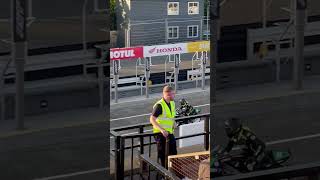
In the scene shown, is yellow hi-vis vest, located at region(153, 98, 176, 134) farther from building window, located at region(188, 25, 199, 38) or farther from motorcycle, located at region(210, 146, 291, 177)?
motorcycle, located at region(210, 146, 291, 177)

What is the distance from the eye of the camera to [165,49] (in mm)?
6453

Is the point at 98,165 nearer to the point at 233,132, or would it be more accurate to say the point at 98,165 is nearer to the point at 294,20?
the point at 233,132

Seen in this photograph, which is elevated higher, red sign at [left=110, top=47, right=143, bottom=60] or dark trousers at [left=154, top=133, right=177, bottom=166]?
red sign at [left=110, top=47, right=143, bottom=60]

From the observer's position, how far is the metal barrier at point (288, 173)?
3685mm

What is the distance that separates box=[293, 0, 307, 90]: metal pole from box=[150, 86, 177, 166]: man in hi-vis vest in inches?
61.1

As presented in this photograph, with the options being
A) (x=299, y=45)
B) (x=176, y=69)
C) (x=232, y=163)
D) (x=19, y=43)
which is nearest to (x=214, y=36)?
(x=299, y=45)

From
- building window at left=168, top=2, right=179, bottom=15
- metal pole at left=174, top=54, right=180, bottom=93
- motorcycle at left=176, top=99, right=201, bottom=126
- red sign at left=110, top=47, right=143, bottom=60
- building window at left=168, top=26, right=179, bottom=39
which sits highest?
building window at left=168, top=2, right=179, bottom=15

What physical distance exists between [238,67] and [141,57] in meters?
2.42

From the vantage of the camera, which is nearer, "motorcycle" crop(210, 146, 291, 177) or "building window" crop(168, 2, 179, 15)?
"motorcycle" crop(210, 146, 291, 177)

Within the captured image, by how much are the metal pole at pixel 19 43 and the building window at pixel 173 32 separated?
3.47 m

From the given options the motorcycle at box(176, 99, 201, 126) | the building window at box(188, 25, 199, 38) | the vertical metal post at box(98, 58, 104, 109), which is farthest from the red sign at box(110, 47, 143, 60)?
the vertical metal post at box(98, 58, 104, 109)

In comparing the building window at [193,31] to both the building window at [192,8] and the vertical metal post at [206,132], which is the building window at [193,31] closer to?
the building window at [192,8]

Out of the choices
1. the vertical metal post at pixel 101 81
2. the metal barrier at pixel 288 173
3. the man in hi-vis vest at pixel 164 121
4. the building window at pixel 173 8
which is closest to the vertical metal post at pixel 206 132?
the man in hi-vis vest at pixel 164 121

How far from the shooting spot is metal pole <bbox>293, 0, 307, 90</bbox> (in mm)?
3803
